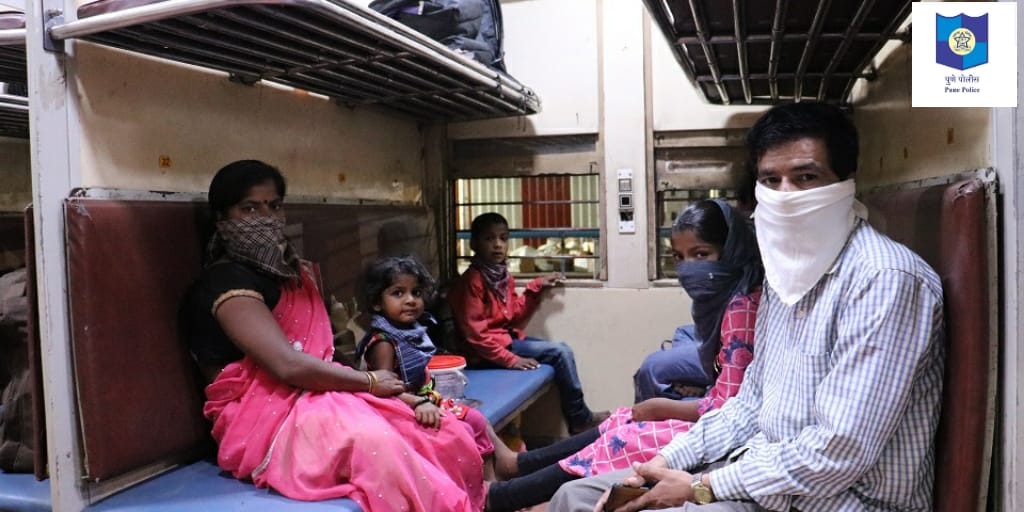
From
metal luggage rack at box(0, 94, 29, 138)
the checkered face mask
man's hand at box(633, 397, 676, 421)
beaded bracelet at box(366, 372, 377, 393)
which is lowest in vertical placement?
→ man's hand at box(633, 397, 676, 421)

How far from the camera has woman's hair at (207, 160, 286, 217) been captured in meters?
2.39

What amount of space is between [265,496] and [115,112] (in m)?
1.34

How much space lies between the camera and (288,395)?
7.49 feet

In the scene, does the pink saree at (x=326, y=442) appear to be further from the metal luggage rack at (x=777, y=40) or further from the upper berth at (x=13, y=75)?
the metal luggage rack at (x=777, y=40)

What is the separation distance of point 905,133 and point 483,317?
2351mm

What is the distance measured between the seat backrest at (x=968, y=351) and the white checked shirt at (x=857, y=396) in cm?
4

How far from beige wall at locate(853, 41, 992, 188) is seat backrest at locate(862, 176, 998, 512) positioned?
171 millimetres

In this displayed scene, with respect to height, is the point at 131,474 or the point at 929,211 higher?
the point at 929,211

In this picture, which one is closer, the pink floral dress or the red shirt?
the pink floral dress

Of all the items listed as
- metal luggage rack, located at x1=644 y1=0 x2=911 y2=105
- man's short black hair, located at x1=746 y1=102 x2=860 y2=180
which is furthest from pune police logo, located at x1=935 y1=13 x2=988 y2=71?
metal luggage rack, located at x1=644 y1=0 x2=911 y2=105

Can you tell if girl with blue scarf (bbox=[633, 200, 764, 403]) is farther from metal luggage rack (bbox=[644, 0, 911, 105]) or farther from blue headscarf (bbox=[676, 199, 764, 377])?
metal luggage rack (bbox=[644, 0, 911, 105])

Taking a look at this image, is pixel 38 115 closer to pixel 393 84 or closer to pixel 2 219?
pixel 393 84

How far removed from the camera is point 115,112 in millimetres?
2328

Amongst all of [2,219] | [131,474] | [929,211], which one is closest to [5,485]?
[131,474]
